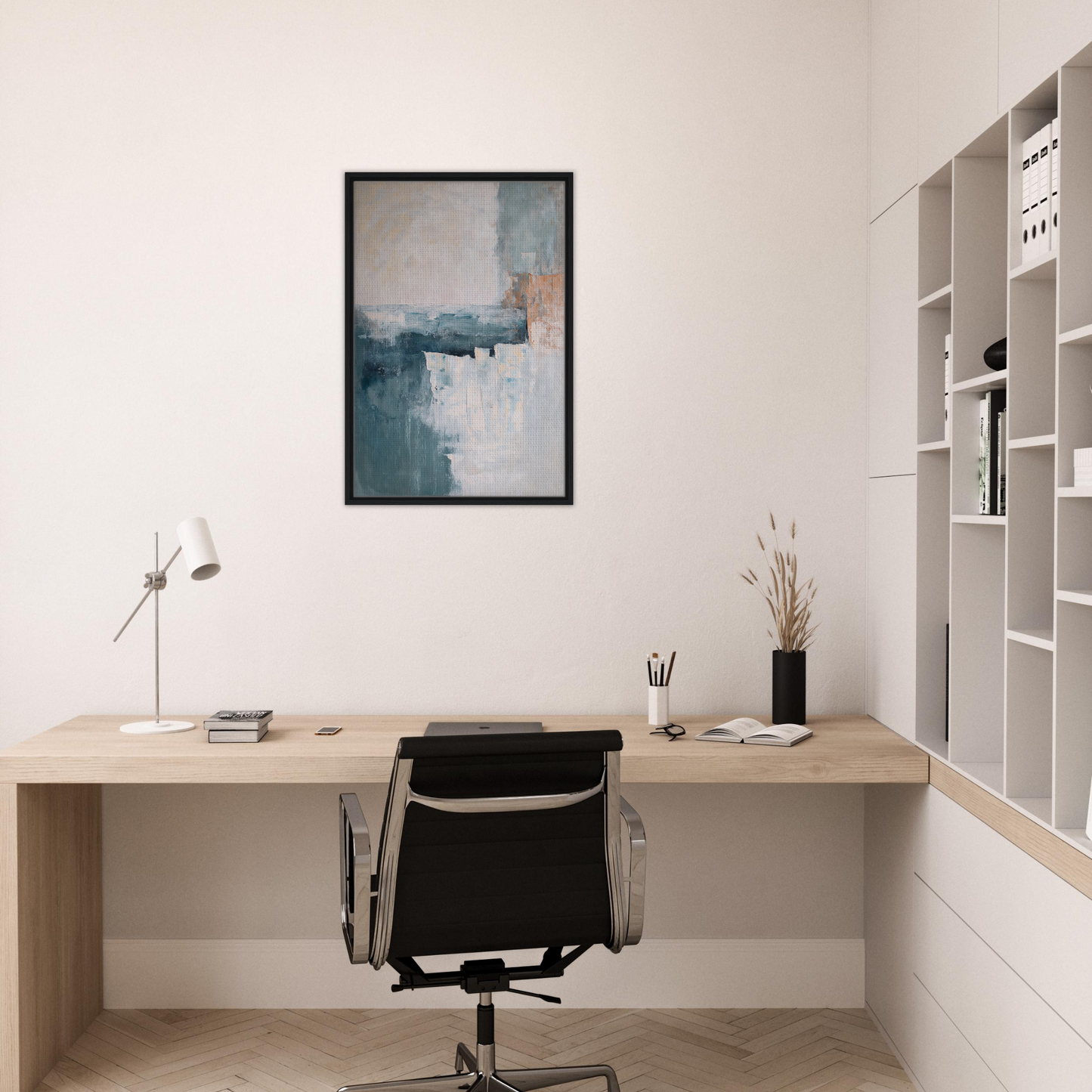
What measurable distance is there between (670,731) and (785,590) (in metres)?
0.52

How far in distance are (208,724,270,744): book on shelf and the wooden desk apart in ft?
0.08

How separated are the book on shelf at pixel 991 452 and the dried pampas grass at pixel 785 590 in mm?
669

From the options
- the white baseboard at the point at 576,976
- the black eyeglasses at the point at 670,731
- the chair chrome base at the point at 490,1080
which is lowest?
the white baseboard at the point at 576,976

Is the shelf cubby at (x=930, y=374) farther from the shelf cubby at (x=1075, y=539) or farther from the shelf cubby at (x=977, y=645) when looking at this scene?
the shelf cubby at (x=1075, y=539)

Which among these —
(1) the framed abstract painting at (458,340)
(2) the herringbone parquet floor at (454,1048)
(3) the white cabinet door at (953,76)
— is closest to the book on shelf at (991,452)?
(3) the white cabinet door at (953,76)

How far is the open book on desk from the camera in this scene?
250 cm

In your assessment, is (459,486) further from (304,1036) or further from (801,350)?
(304,1036)

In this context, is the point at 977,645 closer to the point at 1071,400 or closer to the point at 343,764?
the point at 1071,400

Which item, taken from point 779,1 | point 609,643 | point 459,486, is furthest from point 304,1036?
point 779,1

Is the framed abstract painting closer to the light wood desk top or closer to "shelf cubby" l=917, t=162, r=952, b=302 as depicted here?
the light wood desk top

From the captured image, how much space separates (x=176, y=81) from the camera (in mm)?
2871

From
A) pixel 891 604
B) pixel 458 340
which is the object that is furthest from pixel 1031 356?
pixel 458 340

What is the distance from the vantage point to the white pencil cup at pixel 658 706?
2.70 m

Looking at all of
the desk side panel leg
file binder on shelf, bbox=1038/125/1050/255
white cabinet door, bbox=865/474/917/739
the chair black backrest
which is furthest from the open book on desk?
the desk side panel leg
